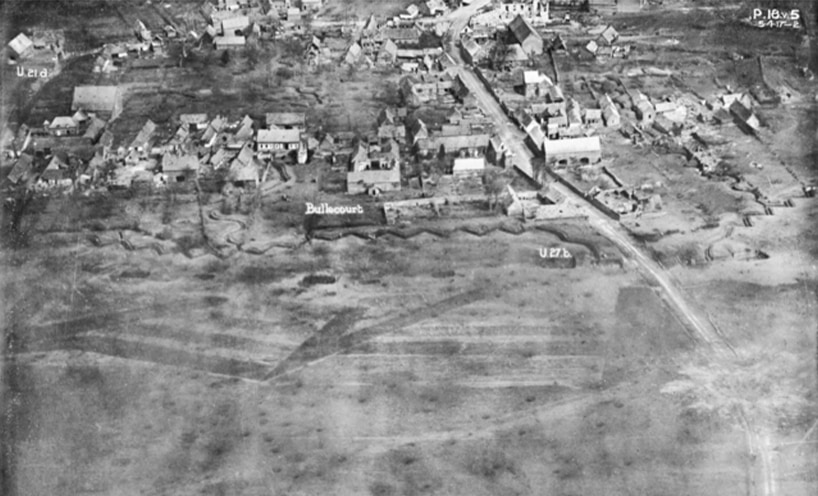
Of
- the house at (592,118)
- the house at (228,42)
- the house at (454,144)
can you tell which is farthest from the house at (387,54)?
the house at (592,118)

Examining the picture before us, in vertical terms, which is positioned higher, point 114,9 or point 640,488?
point 114,9

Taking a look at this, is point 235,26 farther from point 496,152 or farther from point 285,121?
point 496,152

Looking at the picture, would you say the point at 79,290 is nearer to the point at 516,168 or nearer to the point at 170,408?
the point at 170,408

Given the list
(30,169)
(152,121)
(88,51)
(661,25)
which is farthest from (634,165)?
(88,51)

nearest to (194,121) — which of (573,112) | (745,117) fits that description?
(573,112)

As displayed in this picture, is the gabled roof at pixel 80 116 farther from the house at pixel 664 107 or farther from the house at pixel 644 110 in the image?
the house at pixel 664 107
